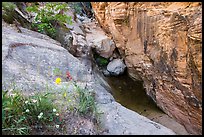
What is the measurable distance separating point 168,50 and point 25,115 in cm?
367

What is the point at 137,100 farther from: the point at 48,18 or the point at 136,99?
the point at 48,18

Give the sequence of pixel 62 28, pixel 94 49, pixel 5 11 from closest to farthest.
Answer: pixel 5 11 < pixel 62 28 < pixel 94 49

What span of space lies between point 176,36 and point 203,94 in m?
1.31

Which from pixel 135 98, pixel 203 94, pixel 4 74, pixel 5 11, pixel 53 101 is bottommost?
pixel 135 98

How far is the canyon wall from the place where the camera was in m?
4.29

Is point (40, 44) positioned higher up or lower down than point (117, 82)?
higher up

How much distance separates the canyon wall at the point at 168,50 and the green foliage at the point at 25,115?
111 inches

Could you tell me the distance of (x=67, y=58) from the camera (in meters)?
5.37

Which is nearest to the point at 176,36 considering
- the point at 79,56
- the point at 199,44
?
the point at 199,44

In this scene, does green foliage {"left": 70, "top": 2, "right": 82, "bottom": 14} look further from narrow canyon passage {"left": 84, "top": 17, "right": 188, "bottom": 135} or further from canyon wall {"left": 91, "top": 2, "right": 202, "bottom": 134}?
canyon wall {"left": 91, "top": 2, "right": 202, "bottom": 134}

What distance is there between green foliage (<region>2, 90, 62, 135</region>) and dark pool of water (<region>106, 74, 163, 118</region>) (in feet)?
12.9

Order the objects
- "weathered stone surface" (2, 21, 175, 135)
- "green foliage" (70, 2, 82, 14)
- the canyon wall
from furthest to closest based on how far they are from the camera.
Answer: "green foliage" (70, 2, 82, 14)
the canyon wall
"weathered stone surface" (2, 21, 175, 135)

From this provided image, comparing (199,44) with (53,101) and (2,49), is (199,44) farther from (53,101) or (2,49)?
(2,49)

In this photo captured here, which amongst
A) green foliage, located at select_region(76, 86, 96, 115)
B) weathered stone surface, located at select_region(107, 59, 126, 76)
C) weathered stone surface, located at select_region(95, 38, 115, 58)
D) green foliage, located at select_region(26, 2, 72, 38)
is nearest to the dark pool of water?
weathered stone surface, located at select_region(107, 59, 126, 76)
